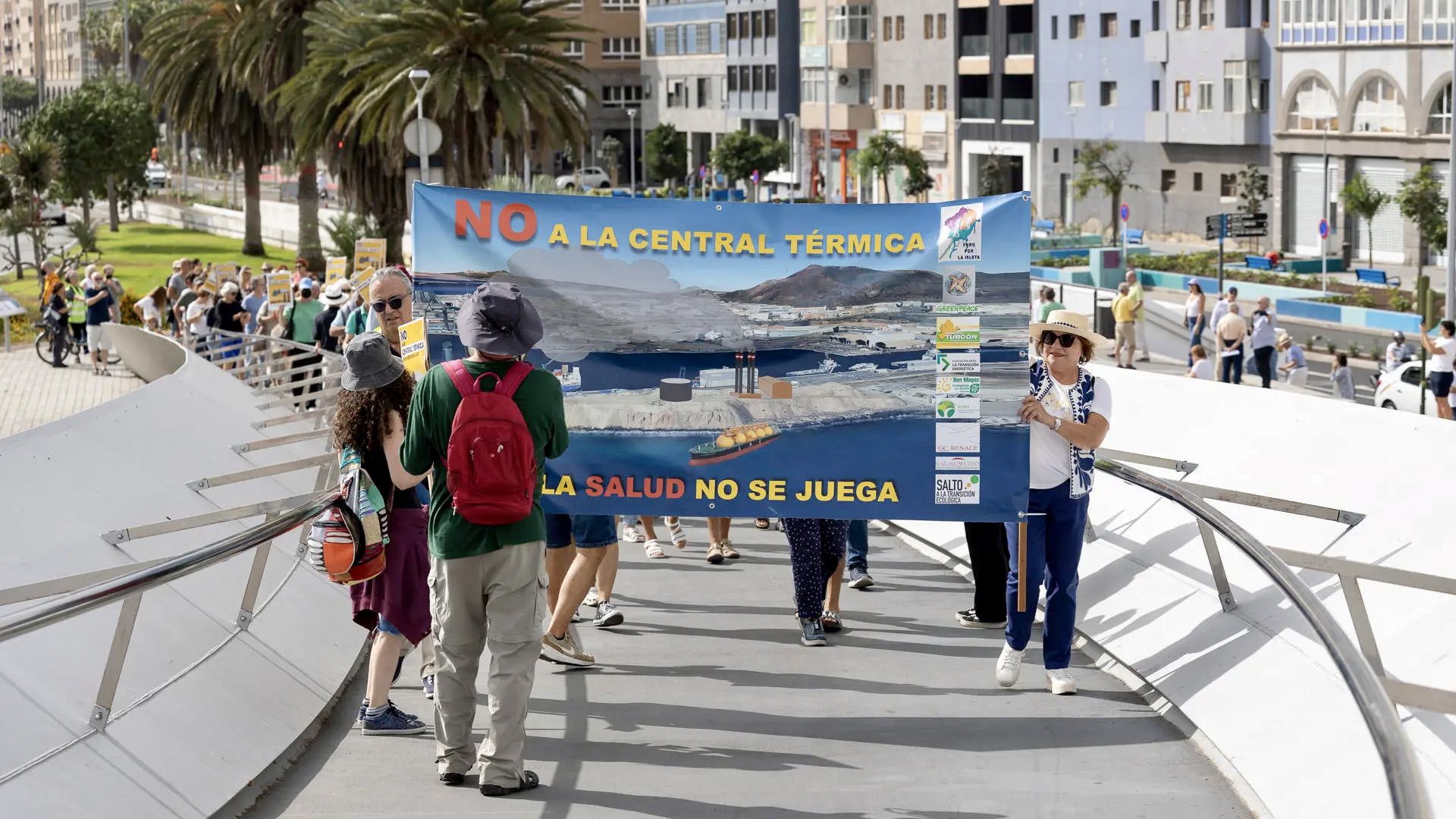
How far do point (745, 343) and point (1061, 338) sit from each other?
4.53ft

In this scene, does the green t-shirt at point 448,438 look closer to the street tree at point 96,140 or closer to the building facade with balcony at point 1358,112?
the building facade with balcony at point 1358,112

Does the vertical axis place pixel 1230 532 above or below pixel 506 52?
below

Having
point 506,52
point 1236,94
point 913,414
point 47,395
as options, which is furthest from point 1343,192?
point 913,414

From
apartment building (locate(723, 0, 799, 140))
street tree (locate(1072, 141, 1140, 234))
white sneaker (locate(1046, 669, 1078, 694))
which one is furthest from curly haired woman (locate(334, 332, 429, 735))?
apartment building (locate(723, 0, 799, 140))

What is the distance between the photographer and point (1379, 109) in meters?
60.3

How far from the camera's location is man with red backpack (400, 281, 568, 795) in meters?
6.04

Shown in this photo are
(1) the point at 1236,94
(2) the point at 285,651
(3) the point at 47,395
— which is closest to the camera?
(2) the point at 285,651

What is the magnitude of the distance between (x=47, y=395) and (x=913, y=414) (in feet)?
68.9

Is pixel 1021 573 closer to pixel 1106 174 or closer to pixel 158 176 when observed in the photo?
pixel 1106 174

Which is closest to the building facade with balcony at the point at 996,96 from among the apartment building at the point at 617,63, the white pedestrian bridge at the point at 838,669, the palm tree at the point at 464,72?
the apartment building at the point at 617,63

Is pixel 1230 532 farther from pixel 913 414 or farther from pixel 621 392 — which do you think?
pixel 621 392

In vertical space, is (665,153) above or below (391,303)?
above

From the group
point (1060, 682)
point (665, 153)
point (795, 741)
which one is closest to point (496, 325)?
point (795, 741)

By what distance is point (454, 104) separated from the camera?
133ft
